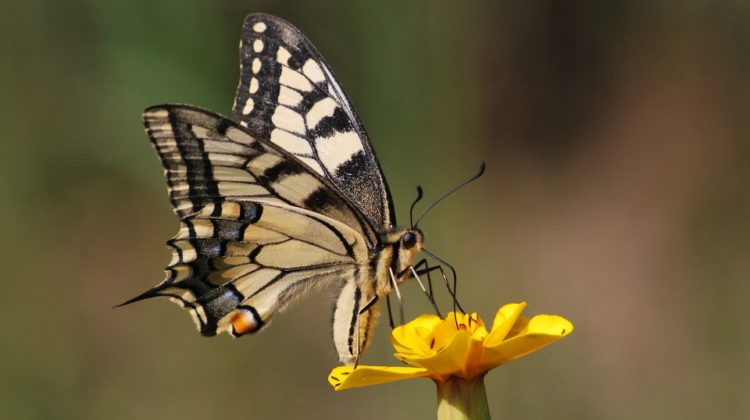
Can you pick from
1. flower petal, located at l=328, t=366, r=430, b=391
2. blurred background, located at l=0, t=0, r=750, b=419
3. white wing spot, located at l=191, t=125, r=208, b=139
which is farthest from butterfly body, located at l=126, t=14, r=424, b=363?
blurred background, located at l=0, t=0, r=750, b=419

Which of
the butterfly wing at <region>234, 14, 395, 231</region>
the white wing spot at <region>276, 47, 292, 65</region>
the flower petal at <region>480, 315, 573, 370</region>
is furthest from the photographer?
the white wing spot at <region>276, 47, 292, 65</region>

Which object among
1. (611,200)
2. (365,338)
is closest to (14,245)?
(365,338)

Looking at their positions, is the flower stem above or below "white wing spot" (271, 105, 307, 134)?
below

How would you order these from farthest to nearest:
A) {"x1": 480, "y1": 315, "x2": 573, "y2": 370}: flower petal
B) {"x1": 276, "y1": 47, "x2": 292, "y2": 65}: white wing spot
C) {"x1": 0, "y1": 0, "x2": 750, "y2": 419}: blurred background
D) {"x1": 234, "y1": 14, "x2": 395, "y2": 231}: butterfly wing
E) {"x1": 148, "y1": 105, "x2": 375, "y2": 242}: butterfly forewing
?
{"x1": 0, "y1": 0, "x2": 750, "y2": 419}: blurred background → {"x1": 276, "y1": 47, "x2": 292, "y2": 65}: white wing spot → {"x1": 234, "y1": 14, "x2": 395, "y2": 231}: butterfly wing → {"x1": 148, "y1": 105, "x2": 375, "y2": 242}: butterfly forewing → {"x1": 480, "y1": 315, "x2": 573, "y2": 370}: flower petal

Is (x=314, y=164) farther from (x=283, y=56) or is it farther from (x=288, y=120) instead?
(x=283, y=56)

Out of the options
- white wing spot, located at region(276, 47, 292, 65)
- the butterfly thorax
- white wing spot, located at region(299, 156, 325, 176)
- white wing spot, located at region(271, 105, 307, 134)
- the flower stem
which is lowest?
the flower stem

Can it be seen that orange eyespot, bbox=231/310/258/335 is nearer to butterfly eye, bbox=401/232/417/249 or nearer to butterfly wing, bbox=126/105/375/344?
butterfly wing, bbox=126/105/375/344

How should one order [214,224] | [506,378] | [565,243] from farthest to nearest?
1. [565,243]
2. [506,378]
3. [214,224]

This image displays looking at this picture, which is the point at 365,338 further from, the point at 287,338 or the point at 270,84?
the point at 287,338
